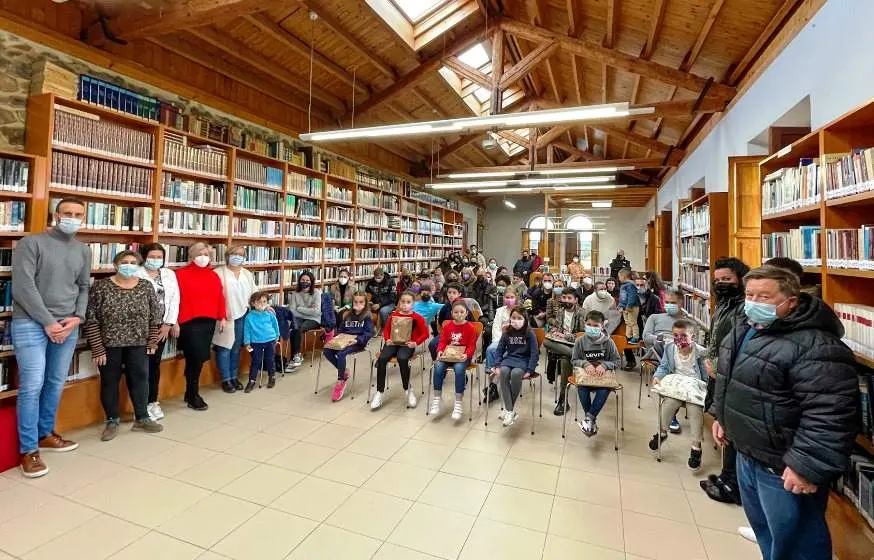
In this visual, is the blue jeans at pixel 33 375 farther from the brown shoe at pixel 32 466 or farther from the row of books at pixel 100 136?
the row of books at pixel 100 136

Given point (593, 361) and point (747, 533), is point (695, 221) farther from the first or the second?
point (747, 533)

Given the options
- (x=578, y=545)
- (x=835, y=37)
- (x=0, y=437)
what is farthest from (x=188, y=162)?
(x=835, y=37)

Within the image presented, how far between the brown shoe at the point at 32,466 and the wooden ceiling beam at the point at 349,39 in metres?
4.51

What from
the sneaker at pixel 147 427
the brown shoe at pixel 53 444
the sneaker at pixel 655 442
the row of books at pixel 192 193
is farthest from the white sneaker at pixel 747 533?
the row of books at pixel 192 193

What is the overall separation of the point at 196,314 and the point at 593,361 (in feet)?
12.4

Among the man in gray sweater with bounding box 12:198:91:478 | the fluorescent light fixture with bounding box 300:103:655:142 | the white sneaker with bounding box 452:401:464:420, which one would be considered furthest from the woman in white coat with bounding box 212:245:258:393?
the white sneaker with bounding box 452:401:464:420

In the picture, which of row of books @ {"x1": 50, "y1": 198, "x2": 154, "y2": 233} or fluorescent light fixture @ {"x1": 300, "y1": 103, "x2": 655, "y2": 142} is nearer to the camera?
row of books @ {"x1": 50, "y1": 198, "x2": 154, "y2": 233}

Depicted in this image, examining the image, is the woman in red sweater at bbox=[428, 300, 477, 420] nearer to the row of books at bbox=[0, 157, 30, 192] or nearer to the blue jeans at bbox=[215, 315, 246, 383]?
the blue jeans at bbox=[215, 315, 246, 383]

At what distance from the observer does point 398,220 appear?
908 centimetres

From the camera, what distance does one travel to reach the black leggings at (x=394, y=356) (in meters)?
4.18

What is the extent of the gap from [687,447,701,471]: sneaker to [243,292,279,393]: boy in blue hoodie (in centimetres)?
409

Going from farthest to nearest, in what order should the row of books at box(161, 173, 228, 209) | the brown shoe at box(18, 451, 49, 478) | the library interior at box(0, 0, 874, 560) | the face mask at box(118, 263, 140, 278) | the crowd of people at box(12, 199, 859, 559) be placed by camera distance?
the row of books at box(161, 173, 228, 209) < the face mask at box(118, 263, 140, 278) < the brown shoe at box(18, 451, 49, 478) < the library interior at box(0, 0, 874, 560) < the crowd of people at box(12, 199, 859, 559)

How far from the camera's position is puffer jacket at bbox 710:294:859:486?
142 centimetres

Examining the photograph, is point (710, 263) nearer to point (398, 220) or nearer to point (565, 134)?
point (398, 220)
